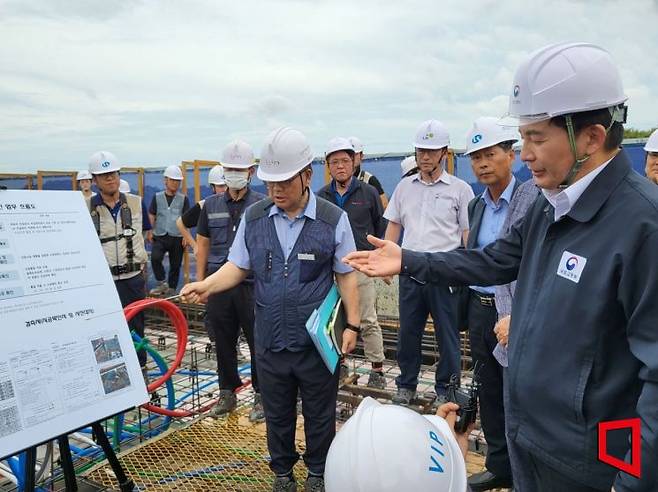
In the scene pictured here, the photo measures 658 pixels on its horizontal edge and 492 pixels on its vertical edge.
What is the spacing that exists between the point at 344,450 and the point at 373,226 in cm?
340

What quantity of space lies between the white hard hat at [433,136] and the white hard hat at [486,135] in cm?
88

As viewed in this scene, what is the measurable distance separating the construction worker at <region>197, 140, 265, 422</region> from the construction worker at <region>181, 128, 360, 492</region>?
1.19 meters

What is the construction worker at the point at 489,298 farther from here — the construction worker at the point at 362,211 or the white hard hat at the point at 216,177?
the white hard hat at the point at 216,177

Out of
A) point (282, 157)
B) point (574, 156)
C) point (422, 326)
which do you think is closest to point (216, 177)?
point (422, 326)

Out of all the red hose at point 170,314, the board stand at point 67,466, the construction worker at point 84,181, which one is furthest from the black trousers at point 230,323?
the construction worker at point 84,181

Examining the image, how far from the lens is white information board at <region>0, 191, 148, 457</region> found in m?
2.30

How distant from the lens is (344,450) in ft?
5.16

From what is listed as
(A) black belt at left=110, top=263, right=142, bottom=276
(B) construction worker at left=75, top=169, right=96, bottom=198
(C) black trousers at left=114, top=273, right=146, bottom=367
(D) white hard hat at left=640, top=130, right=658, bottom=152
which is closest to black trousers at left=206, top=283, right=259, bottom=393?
(C) black trousers at left=114, top=273, right=146, bottom=367

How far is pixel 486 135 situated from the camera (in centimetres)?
318

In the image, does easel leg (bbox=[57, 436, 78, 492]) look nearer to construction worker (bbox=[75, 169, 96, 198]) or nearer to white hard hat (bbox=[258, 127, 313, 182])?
white hard hat (bbox=[258, 127, 313, 182])

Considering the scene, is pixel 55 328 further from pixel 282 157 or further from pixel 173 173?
pixel 173 173

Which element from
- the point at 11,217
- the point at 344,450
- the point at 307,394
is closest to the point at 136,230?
the point at 11,217

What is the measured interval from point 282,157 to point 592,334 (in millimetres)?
1879

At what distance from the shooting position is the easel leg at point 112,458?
2672 mm
